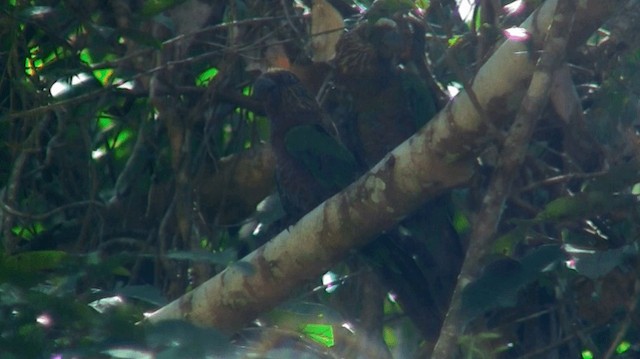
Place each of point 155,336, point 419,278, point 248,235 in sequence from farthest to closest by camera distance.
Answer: point 248,235 < point 419,278 < point 155,336

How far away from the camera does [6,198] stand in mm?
3219

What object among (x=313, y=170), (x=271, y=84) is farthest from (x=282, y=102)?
(x=313, y=170)

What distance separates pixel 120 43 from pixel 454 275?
153 centimetres

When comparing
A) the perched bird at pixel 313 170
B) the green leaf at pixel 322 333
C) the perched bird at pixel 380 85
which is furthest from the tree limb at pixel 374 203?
the perched bird at pixel 380 85

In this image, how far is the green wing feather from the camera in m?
3.31

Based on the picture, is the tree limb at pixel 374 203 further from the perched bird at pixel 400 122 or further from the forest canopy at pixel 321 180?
the perched bird at pixel 400 122

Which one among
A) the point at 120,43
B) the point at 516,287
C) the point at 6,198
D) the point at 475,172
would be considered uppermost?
the point at 120,43

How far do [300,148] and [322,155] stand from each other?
147 mm

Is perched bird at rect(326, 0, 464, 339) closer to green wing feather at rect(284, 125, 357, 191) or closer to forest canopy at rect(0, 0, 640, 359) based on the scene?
forest canopy at rect(0, 0, 640, 359)

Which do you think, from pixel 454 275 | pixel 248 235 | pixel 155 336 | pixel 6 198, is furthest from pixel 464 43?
pixel 155 336

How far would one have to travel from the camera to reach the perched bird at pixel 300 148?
132 inches

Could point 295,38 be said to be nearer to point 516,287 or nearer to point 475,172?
point 475,172

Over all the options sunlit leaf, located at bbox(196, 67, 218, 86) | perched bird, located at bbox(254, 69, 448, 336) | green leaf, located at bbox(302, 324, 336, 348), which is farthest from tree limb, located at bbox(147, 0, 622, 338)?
sunlit leaf, located at bbox(196, 67, 218, 86)

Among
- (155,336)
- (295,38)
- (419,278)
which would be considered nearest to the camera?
(155,336)
